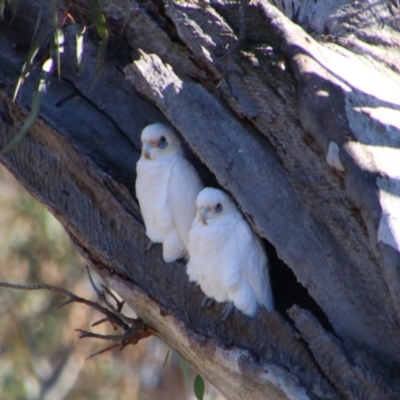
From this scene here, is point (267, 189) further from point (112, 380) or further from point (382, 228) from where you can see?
point (112, 380)

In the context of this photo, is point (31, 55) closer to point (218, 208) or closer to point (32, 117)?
point (32, 117)

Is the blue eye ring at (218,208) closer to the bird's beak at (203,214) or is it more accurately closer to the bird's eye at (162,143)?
the bird's beak at (203,214)

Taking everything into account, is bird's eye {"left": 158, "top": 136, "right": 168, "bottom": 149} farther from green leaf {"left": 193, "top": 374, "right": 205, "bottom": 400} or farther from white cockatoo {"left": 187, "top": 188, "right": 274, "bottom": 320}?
green leaf {"left": 193, "top": 374, "right": 205, "bottom": 400}

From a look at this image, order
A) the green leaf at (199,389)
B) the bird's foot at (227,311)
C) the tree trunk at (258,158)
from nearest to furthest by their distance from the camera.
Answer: the tree trunk at (258,158)
the bird's foot at (227,311)
the green leaf at (199,389)

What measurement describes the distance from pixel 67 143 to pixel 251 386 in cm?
82

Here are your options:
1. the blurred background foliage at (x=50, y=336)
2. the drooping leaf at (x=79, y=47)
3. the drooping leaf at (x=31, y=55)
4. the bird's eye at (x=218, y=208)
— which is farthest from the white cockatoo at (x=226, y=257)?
the blurred background foliage at (x=50, y=336)

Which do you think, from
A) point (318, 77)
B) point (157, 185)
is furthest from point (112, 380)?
point (318, 77)

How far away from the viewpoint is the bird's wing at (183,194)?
235cm

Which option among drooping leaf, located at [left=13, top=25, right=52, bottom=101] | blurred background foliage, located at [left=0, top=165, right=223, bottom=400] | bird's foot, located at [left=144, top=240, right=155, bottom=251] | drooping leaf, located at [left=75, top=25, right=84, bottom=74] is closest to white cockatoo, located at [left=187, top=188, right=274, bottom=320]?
bird's foot, located at [left=144, top=240, right=155, bottom=251]

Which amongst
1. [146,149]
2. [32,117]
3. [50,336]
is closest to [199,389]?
[146,149]

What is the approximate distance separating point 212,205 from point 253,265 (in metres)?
0.20

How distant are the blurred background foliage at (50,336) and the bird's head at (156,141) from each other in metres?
3.30

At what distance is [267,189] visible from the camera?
2074mm

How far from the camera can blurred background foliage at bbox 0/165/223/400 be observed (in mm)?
5645
